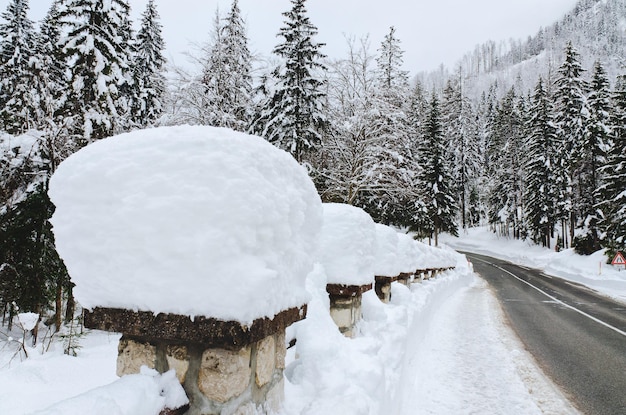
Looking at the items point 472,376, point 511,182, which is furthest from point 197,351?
point 511,182

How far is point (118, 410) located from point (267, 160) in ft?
3.49

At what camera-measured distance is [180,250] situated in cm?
142

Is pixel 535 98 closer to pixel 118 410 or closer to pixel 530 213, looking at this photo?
pixel 530 213

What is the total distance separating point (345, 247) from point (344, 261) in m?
0.13

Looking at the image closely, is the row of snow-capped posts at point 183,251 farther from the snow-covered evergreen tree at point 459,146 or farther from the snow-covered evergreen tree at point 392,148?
the snow-covered evergreen tree at point 459,146

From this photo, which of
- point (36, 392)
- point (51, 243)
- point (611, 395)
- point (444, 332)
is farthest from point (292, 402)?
point (51, 243)

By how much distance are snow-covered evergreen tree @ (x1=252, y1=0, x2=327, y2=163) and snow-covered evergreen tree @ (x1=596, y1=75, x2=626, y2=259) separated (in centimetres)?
1761

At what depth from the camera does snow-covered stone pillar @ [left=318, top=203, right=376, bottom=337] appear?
3.39m

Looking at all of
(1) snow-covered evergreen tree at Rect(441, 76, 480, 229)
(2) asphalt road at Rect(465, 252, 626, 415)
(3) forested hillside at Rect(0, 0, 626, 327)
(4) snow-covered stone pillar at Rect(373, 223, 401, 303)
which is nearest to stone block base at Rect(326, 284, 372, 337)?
(4) snow-covered stone pillar at Rect(373, 223, 401, 303)

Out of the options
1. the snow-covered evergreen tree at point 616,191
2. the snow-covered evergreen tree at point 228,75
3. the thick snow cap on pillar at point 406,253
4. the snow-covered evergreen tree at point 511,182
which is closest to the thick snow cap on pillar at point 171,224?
the thick snow cap on pillar at point 406,253

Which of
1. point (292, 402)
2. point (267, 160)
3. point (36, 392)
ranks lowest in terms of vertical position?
point (36, 392)

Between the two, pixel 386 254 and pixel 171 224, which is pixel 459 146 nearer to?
pixel 386 254

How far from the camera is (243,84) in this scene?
49.2ft

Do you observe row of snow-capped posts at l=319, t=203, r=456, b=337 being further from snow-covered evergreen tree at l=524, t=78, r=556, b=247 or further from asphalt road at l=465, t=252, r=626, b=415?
snow-covered evergreen tree at l=524, t=78, r=556, b=247
